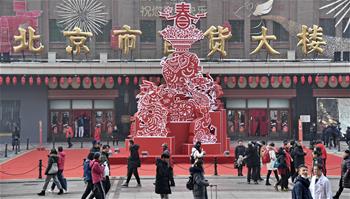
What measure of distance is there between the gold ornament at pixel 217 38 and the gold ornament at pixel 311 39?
18.0ft

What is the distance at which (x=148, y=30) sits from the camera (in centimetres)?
4931

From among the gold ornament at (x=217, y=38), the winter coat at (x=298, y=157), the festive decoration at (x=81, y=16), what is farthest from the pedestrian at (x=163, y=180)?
the festive decoration at (x=81, y=16)

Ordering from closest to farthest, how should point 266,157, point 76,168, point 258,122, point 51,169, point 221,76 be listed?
point 51,169, point 266,157, point 76,168, point 221,76, point 258,122

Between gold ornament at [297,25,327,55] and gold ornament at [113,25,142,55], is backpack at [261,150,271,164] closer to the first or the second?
gold ornament at [297,25,327,55]

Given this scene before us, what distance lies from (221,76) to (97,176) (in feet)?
95.8

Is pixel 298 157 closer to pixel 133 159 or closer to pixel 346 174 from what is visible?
pixel 346 174

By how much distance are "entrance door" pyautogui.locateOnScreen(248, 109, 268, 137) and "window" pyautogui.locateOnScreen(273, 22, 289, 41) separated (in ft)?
20.0

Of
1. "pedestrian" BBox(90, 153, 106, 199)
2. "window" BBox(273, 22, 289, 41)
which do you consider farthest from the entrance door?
"pedestrian" BBox(90, 153, 106, 199)

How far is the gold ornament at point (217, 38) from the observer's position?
4613 cm

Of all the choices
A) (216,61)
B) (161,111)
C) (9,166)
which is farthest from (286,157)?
(216,61)

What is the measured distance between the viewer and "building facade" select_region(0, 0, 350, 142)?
45.6 metres

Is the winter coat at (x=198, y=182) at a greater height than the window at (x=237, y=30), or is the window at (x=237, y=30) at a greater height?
the window at (x=237, y=30)

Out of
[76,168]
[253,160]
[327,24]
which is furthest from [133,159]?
[327,24]

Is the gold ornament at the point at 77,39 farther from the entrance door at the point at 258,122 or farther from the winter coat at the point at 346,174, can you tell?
the winter coat at the point at 346,174
